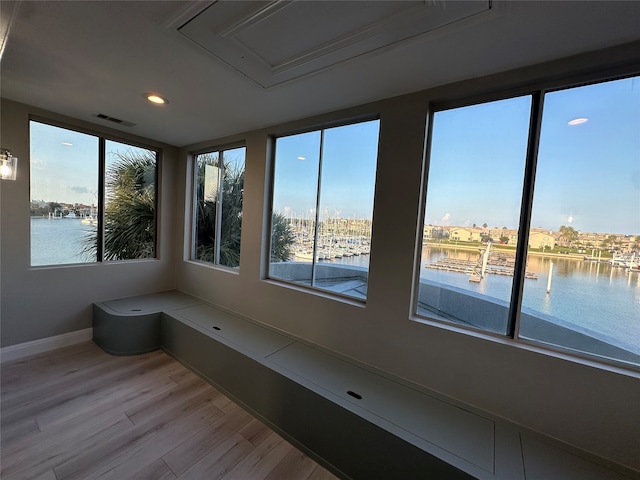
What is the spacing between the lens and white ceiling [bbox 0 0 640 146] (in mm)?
1224

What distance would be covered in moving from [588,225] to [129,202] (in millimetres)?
4456

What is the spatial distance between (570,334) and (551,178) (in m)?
0.93

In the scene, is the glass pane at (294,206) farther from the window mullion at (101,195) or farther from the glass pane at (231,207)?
the window mullion at (101,195)

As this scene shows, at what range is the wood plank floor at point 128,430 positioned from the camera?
161cm

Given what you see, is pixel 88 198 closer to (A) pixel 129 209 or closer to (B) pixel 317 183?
(A) pixel 129 209

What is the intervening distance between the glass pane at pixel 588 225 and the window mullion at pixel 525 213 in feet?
0.10

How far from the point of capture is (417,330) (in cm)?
191

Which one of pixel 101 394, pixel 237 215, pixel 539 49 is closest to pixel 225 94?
pixel 237 215

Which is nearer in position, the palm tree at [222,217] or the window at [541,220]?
the window at [541,220]

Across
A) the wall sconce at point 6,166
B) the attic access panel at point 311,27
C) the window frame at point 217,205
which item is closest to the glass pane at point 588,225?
the attic access panel at point 311,27

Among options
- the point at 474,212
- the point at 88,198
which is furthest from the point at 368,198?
the point at 88,198

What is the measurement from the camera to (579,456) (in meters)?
1.43

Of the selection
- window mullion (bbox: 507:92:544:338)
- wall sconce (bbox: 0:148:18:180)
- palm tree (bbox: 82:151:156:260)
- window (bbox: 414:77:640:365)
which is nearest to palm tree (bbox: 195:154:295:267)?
palm tree (bbox: 82:151:156:260)

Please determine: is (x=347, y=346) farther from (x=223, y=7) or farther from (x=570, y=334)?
(x=223, y=7)
